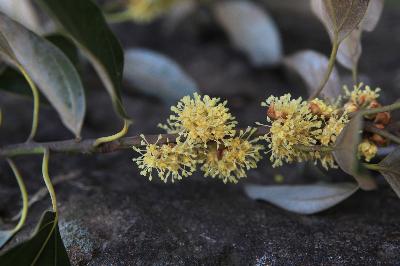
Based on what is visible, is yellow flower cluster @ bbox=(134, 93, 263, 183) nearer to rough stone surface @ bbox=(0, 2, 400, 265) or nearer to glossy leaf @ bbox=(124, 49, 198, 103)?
rough stone surface @ bbox=(0, 2, 400, 265)

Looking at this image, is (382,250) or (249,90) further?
(249,90)

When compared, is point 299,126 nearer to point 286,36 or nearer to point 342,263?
point 342,263

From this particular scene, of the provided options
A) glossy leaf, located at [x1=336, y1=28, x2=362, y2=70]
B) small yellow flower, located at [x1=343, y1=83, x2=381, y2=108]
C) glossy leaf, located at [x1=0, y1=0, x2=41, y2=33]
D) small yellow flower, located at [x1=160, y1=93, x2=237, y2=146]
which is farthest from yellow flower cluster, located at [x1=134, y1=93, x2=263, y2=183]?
glossy leaf, located at [x1=0, y1=0, x2=41, y2=33]

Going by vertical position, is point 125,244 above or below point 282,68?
below

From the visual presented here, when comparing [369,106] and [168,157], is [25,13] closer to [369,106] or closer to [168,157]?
Result: [168,157]

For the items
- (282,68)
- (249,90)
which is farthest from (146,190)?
(282,68)

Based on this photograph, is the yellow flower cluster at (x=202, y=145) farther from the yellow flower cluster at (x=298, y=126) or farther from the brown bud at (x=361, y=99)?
the brown bud at (x=361, y=99)

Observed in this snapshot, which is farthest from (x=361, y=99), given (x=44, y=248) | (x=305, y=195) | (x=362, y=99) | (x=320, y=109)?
(x=44, y=248)
